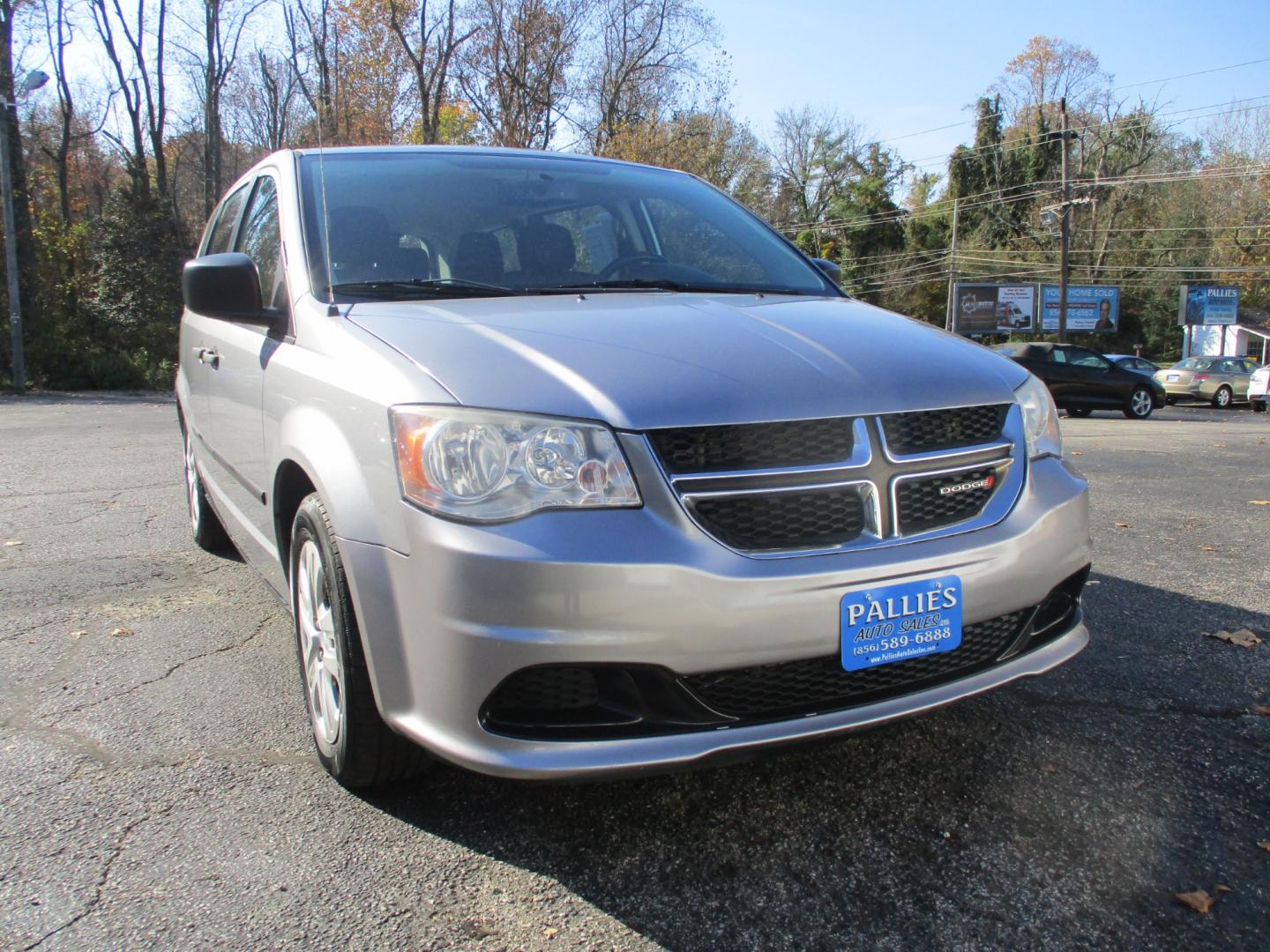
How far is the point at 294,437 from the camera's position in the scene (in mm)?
2605

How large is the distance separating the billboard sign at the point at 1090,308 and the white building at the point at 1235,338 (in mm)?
3511

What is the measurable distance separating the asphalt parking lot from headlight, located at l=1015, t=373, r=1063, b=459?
83cm

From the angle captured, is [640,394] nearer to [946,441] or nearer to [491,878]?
[946,441]

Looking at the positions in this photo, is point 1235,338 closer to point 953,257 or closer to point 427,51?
point 953,257

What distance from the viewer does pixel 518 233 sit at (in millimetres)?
3213

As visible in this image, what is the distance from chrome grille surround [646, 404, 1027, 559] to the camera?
204 cm

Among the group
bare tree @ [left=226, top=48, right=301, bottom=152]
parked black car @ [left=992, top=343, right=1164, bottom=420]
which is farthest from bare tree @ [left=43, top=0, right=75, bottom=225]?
parked black car @ [left=992, top=343, right=1164, bottom=420]

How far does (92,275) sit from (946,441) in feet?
92.4

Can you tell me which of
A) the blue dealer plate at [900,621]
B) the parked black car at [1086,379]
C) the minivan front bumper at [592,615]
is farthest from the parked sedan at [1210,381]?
the minivan front bumper at [592,615]

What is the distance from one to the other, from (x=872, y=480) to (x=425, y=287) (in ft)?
4.66

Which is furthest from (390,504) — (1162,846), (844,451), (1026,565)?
(1162,846)

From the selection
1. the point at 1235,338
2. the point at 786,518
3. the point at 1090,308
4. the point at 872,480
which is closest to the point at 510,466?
the point at 786,518

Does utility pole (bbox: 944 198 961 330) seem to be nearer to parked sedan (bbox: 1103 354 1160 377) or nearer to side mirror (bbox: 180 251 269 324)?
parked sedan (bbox: 1103 354 1160 377)

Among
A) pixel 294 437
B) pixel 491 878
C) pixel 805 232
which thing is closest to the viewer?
pixel 491 878
